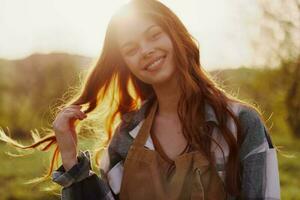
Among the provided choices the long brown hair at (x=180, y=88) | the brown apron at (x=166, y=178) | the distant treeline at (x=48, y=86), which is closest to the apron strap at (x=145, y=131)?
the brown apron at (x=166, y=178)

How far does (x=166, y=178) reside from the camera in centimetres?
274

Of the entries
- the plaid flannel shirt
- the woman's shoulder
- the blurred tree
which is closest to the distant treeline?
the blurred tree

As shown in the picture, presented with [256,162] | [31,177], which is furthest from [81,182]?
[31,177]

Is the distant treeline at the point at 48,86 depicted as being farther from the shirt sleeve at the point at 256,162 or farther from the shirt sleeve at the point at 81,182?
the shirt sleeve at the point at 256,162

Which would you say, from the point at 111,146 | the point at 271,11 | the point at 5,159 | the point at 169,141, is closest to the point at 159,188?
the point at 169,141

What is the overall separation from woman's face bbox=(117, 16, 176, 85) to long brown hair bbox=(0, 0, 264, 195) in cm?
4

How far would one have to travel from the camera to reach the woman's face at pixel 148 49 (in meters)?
2.76

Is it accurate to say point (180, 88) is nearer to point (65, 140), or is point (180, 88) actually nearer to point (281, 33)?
point (65, 140)

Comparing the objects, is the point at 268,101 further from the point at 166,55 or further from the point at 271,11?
the point at 166,55

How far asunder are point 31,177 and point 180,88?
686 centimetres

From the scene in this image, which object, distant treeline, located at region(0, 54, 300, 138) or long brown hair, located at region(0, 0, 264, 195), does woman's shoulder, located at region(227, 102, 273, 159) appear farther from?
distant treeline, located at region(0, 54, 300, 138)

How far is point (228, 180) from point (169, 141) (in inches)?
12.9

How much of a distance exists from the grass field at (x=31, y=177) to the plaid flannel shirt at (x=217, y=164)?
4348mm

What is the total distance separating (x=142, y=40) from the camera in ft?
9.16
